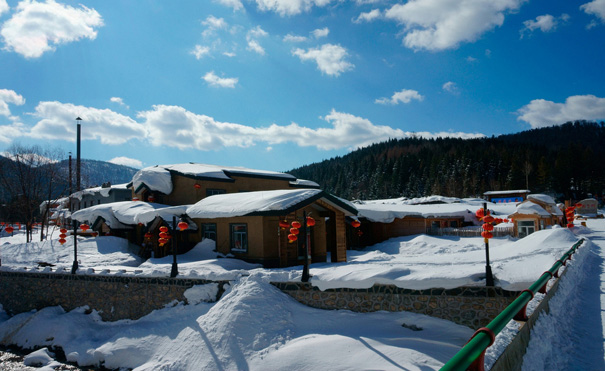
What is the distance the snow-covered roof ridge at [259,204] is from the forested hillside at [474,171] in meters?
58.4

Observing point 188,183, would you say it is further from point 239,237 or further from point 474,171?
point 474,171

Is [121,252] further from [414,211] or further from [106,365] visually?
[414,211]

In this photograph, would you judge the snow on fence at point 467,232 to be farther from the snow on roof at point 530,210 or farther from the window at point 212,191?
the window at point 212,191

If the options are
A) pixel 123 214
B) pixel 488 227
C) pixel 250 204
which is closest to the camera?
pixel 488 227

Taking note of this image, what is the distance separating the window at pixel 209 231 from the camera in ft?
63.6

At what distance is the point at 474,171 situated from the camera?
243ft

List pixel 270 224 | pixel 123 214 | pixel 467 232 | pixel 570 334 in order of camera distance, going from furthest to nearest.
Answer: pixel 467 232
pixel 123 214
pixel 270 224
pixel 570 334

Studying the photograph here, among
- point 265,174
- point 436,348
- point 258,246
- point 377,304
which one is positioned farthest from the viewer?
point 265,174

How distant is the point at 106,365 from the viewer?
12273mm

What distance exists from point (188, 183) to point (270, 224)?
1108 cm

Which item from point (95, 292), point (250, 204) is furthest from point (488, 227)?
point (95, 292)

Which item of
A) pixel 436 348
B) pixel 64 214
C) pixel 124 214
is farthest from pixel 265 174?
pixel 64 214

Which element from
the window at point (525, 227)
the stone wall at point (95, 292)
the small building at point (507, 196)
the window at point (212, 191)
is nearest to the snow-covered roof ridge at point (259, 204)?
the stone wall at point (95, 292)

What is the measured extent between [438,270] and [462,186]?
66657 millimetres
